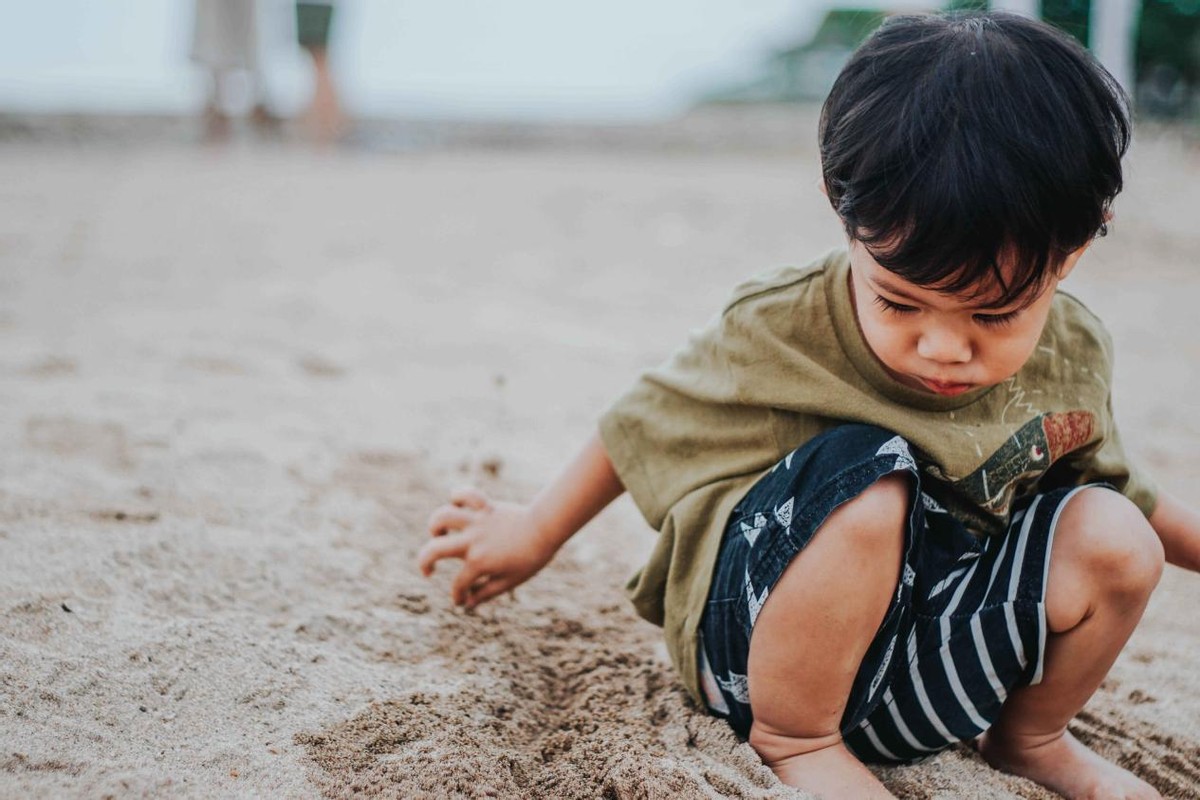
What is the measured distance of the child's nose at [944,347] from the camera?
110 centimetres

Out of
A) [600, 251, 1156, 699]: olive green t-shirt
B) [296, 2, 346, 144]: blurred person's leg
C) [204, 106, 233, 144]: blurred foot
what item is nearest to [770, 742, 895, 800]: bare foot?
[600, 251, 1156, 699]: olive green t-shirt

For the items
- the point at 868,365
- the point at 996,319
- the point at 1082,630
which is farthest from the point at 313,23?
the point at 1082,630

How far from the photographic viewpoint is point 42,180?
5.58m

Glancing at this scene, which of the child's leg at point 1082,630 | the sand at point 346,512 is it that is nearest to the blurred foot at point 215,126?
the sand at point 346,512

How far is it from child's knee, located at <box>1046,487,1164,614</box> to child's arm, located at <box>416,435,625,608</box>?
20.8 inches

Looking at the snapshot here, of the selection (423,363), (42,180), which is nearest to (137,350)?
(423,363)

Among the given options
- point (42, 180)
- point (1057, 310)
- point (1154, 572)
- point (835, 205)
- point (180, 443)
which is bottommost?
point (42, 180)

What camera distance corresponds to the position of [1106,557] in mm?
1145

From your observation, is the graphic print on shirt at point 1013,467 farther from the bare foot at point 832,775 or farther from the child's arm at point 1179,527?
the bare foot at point 832,775

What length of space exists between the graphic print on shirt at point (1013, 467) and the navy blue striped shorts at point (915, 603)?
0.03 meters

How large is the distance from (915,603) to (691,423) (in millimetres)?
327

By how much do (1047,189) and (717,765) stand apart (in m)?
0.71

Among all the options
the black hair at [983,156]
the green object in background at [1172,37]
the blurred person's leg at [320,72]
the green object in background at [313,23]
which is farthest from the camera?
the green object in background at [1172,37]

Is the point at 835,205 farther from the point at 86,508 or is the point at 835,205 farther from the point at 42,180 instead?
Result: the point at 42,180
